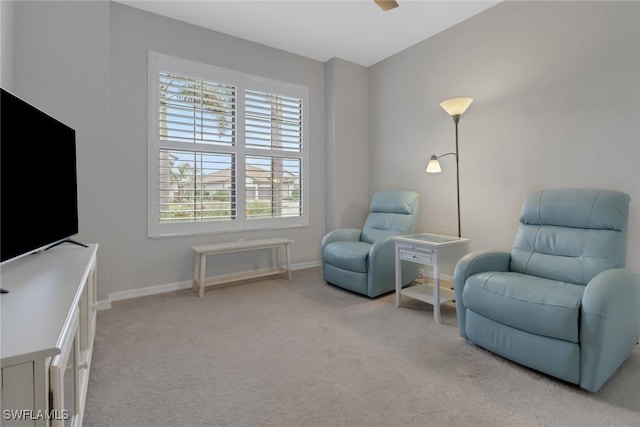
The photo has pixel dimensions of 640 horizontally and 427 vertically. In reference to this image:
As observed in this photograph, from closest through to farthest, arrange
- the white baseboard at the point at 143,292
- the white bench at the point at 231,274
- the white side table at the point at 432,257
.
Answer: the white side table at the point at 432,257 < the white baseboard at the point at 143,292 < the white bench at the point at 231,274

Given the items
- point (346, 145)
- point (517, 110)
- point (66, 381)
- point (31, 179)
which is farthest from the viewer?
point (346, 145)

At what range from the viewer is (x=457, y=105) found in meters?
2.94

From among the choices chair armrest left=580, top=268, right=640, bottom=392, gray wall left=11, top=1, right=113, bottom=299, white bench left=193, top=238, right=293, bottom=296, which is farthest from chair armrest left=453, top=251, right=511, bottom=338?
gray wall left=11, top=1, right=113, bottom=299

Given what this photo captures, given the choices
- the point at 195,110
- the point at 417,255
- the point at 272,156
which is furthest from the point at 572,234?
the point at 195,110

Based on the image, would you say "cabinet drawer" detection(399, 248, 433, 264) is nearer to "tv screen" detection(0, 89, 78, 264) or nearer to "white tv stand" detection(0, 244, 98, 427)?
"white tv stand" detection(0, 244, 98, 427)

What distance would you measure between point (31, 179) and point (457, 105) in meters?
3.14

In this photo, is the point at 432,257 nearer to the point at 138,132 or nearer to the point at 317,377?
the point at 317,377

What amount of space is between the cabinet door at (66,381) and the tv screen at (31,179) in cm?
48

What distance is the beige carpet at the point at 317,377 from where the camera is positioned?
1.45 meters

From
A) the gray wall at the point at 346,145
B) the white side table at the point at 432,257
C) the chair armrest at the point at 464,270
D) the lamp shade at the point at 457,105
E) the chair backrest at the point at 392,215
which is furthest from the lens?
the gray wall at the point at 346,145

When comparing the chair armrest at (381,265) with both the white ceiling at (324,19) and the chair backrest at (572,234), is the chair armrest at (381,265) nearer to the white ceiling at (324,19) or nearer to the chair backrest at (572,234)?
the chair backrest at (572,234)

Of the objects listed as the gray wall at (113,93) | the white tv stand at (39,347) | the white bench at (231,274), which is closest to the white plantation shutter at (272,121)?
the gray wall at (113,93)

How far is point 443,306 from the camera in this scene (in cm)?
290

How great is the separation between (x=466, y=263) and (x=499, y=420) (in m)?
0.95
